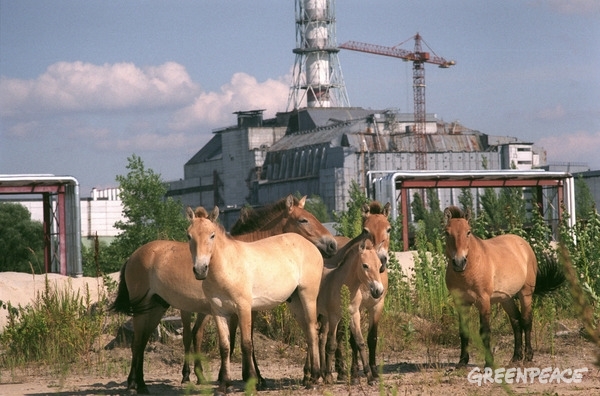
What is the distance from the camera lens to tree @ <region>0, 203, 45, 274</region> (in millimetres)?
64375

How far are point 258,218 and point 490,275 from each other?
2.71 meters

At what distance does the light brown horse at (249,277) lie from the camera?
10.3 metres

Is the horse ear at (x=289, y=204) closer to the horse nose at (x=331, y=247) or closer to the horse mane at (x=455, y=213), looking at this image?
the horse nose at (x=331, y=247)

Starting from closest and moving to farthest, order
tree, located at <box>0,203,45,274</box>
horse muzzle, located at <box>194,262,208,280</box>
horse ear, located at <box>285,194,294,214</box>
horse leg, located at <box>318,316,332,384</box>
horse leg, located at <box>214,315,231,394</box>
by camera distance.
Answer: horse muzzle, located at <box>194,262,208,280</box> → horse leg, located at <box>214,315,231,394</box> → horse leg, located at <box>318,316,332,384</box> → horse ear, located at <box>285,194,294,214</box> → tree, located at <box>0,203,45,274</box>

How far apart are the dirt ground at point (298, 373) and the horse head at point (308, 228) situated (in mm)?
1408

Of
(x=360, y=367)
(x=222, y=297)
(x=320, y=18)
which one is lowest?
(x=360, y=367)

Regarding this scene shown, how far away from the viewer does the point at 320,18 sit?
172 metres

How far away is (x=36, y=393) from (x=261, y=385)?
90.1 inches

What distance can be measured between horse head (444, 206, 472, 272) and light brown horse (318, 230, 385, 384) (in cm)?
102

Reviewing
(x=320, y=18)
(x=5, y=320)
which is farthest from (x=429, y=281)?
(x=320, y=18)

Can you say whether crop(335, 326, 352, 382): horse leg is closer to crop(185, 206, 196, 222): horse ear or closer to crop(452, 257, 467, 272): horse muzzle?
crop(452, 257, 467, 272): horse muzzle

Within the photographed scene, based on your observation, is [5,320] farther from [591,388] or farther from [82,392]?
[591,388]

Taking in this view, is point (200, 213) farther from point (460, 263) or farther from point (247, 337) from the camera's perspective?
point (460, 263)

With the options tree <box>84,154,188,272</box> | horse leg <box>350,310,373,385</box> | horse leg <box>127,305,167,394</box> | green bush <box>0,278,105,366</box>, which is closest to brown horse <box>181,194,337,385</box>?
horse leg <box>127,305,167,394</box>
